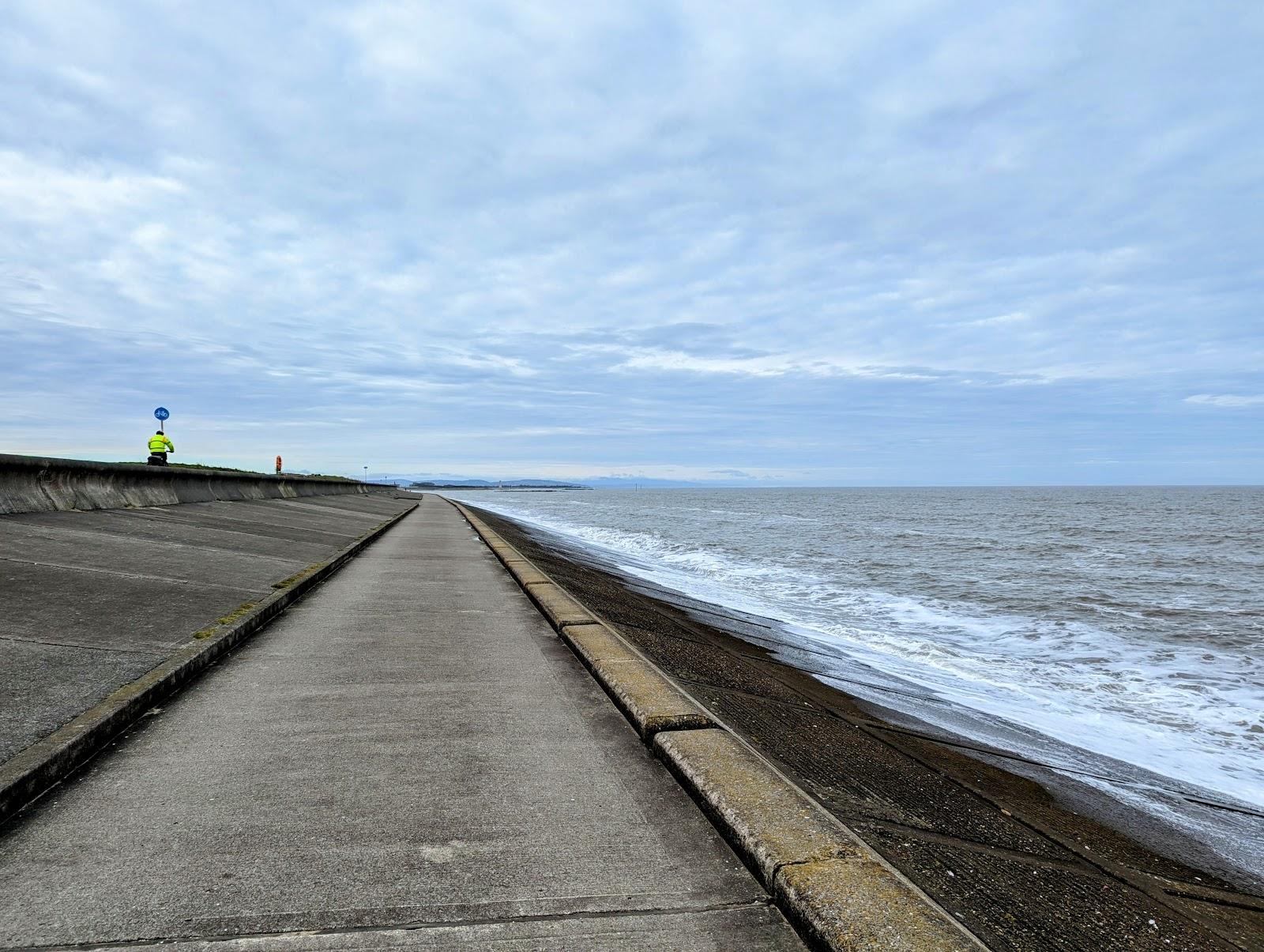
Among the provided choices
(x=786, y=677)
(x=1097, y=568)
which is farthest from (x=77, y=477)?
(x=1097, y=568)

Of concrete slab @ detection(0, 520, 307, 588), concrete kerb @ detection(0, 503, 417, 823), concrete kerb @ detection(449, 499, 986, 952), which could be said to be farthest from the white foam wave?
concrete slab @ detection(0, 520, 307, 588)

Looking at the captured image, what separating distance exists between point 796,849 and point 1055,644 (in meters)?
10.9

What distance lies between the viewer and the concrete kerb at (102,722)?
→ 307 centimetres

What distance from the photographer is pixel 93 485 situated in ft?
38.9

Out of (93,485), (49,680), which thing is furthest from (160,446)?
(49,680)

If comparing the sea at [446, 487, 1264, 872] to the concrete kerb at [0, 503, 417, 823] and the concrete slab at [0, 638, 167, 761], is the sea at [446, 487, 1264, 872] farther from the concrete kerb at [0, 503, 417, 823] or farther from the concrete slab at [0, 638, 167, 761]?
the concrete slab at [0, 638, 167, 761]

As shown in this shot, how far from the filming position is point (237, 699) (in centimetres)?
455

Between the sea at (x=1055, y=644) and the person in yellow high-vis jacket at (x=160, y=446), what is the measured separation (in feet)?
39.3

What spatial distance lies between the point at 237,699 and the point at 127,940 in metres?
2.46

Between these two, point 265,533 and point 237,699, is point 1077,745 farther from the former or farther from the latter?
point 265,533

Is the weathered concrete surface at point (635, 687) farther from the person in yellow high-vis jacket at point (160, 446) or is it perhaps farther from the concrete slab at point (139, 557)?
the person in yellow high-vis jacket at point (160, 446)

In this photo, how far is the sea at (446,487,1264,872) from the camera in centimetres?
637

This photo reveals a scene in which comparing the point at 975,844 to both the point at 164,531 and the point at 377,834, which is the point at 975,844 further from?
the point at 164,531

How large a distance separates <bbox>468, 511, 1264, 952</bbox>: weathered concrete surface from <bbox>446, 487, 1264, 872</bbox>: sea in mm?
931
